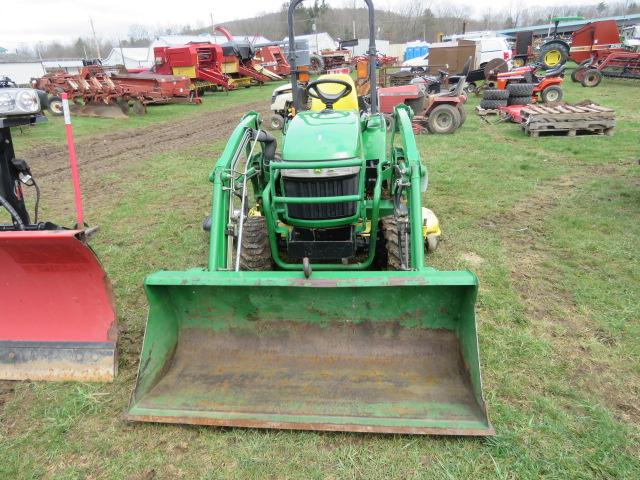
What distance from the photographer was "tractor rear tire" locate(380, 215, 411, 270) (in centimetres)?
335

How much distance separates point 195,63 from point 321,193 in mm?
18395

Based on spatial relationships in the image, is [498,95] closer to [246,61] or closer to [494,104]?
[494,104]

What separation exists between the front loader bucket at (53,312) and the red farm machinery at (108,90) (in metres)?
13.4

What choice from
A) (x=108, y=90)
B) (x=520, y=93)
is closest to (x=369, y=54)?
(x=520, y=93)

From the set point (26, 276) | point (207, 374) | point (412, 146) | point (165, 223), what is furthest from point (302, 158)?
point (165, 223)

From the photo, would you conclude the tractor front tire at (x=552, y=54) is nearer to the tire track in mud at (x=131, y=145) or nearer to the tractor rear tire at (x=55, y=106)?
the tire track in mud at (x=131, y=145)

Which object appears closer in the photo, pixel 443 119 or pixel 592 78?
pixel 443 119

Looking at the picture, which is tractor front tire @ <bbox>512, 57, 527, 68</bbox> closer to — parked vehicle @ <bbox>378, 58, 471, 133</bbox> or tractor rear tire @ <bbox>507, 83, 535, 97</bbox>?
tractor rear tire @ <bbox>507, 83, 535, 97</bbox>

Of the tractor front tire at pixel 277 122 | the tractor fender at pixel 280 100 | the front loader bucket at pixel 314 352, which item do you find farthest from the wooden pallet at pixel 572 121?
the front loader bucket at pixel 314 352

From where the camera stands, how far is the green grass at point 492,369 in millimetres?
2322

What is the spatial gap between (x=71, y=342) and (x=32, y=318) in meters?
0.35

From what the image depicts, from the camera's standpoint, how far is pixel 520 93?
40.2 ft

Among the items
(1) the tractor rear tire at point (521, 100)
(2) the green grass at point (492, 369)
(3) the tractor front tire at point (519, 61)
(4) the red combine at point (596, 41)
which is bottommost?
(2) the green grass at point (492, 369)

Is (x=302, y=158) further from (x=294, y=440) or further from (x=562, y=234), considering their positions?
(x=562, y=234)
